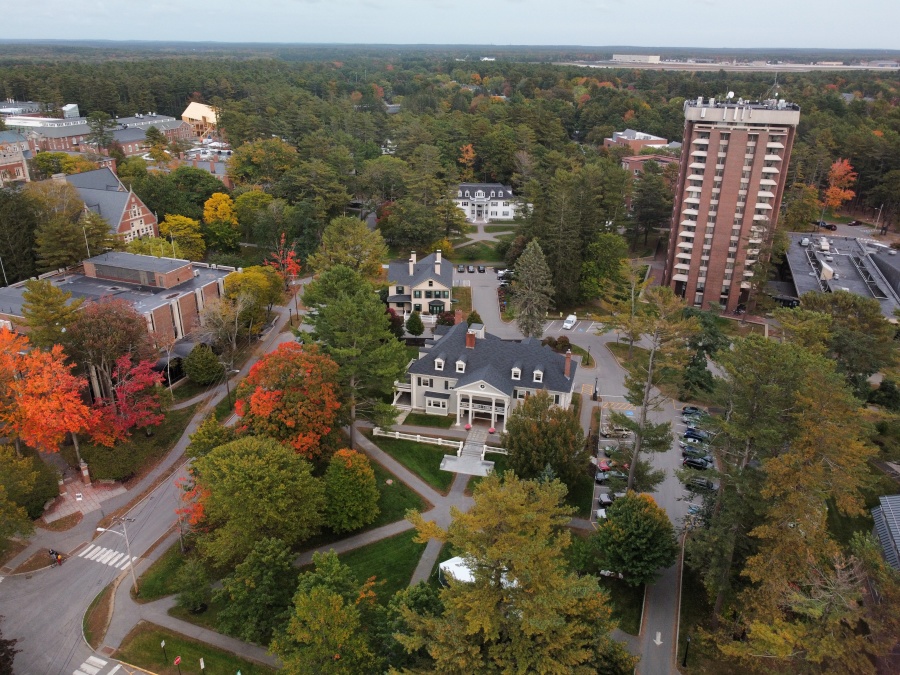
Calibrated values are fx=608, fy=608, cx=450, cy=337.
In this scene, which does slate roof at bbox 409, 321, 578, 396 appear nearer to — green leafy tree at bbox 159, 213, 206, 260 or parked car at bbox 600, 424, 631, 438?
parked car at bbox 600, 424, 631, 438

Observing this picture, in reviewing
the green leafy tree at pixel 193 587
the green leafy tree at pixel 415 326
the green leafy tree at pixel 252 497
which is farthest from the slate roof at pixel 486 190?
the green leafy tree at pixel 193 587

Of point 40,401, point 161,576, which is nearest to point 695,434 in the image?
point 161,576

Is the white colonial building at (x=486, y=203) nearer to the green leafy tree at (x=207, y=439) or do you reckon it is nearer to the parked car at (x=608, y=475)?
the parked car at (x=608, y=475)

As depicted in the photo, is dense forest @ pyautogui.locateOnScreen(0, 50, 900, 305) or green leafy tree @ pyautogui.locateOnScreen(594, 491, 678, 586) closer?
green leafy tree @ pyautogui.locateOnScreen(594, 491, 678, 586)

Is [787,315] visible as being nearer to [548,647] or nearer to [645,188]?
[548,647]

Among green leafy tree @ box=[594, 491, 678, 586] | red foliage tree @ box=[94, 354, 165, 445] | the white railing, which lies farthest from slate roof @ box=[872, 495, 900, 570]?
red foliage tree @ box=[94, 354, 165, 445]

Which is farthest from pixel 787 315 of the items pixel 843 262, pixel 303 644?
pixel 303 644

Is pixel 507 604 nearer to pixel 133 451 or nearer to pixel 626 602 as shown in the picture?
pixel 626 602
